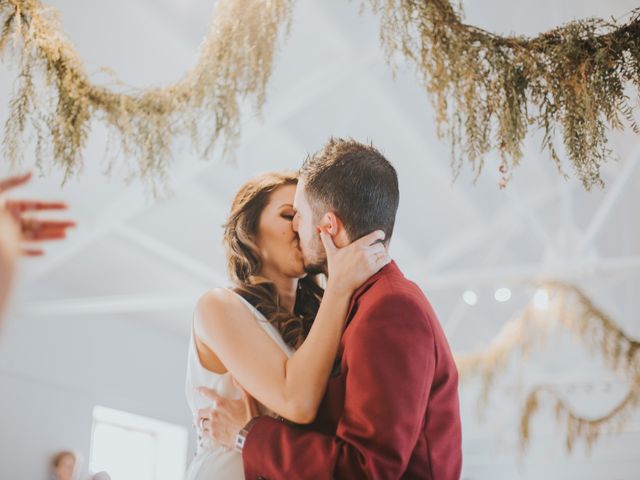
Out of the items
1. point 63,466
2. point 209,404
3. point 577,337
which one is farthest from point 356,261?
point 63,466

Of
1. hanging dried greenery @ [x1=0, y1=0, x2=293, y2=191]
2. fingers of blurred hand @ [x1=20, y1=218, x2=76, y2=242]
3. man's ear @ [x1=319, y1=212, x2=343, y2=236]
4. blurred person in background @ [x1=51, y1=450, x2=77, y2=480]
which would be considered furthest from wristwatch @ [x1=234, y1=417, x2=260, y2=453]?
blurred person in background @ [x1=51, y1=450, x2=77, y2=480]

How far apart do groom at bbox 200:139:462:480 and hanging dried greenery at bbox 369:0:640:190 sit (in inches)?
18.3

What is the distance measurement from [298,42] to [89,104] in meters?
4.49

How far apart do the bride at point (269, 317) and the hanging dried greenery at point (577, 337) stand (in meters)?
1.46

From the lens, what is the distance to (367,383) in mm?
1584

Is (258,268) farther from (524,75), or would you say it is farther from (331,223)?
(524,75)

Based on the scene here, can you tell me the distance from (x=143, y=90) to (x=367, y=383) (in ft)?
5.30

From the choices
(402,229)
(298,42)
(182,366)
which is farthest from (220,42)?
(182,366)

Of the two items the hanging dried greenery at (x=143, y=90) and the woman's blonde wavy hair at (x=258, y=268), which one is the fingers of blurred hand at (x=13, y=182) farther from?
the hanging dried greenery at (x=143, y=90)

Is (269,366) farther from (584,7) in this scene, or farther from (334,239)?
(584,7)

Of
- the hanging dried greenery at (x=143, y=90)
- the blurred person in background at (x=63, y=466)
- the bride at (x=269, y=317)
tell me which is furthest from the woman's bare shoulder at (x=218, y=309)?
the blurred person in background at (x=63, y=466)

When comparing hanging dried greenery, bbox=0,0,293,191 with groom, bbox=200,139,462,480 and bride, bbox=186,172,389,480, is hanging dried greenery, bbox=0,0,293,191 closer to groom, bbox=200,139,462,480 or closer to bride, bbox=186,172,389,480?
bride, bbox=186,172,389,480

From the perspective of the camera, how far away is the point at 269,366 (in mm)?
1843

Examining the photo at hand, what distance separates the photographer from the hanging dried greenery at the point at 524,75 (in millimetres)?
2162
